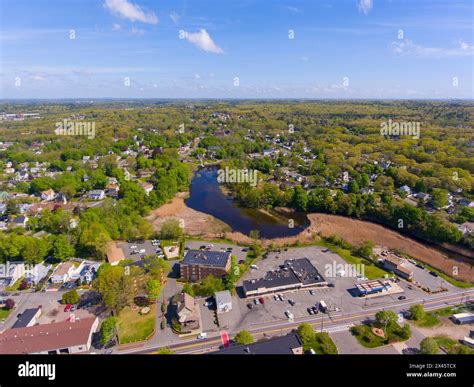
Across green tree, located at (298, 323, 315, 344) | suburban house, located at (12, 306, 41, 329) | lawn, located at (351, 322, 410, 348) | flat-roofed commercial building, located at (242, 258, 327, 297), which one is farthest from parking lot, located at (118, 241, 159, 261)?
lawn, located at (351, 322, 410, 348)

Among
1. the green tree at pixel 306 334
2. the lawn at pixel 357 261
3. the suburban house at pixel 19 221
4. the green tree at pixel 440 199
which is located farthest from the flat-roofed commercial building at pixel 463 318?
the suburban house at pixel 19 221

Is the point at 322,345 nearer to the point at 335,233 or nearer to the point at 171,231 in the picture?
the point at 335,233

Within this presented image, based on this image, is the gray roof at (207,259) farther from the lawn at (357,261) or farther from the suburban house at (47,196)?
the suburban house at (47,196)

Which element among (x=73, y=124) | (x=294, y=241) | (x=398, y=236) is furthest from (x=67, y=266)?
(x=73, y=124)

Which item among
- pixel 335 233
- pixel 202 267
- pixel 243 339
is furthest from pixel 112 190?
pixel 243 339

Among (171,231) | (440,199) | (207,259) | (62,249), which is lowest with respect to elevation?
(207,259)
